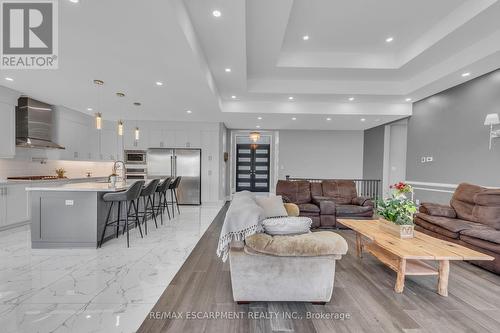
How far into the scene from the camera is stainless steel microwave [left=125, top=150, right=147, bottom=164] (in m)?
7.11

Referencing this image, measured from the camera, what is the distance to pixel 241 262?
1959 millimetres

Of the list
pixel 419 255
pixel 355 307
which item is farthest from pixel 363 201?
pixel 355 307

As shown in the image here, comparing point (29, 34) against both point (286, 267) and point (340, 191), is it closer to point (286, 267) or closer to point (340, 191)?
point (286, 267)

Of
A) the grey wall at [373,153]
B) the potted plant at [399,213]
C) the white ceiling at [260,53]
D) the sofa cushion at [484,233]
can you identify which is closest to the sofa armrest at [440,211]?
the sofa cushion at [484,233]

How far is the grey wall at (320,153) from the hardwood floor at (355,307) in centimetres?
613

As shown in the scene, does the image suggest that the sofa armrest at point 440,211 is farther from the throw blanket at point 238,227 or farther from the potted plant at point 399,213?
the throw blanket at point 238,227

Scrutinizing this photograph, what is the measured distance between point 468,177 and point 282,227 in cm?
480

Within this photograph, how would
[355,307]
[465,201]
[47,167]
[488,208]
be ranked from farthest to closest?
[47,167] < [465,201] < [488,208] < [355,307]

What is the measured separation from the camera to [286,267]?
1950 mm

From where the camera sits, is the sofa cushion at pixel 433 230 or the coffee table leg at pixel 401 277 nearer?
the coffee table leg at pixel 401 277

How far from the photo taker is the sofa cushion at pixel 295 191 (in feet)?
16.5

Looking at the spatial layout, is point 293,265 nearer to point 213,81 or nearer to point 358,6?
point 358,6

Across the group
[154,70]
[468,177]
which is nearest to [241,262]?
[154,70]

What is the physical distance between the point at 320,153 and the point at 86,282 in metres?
8.07
